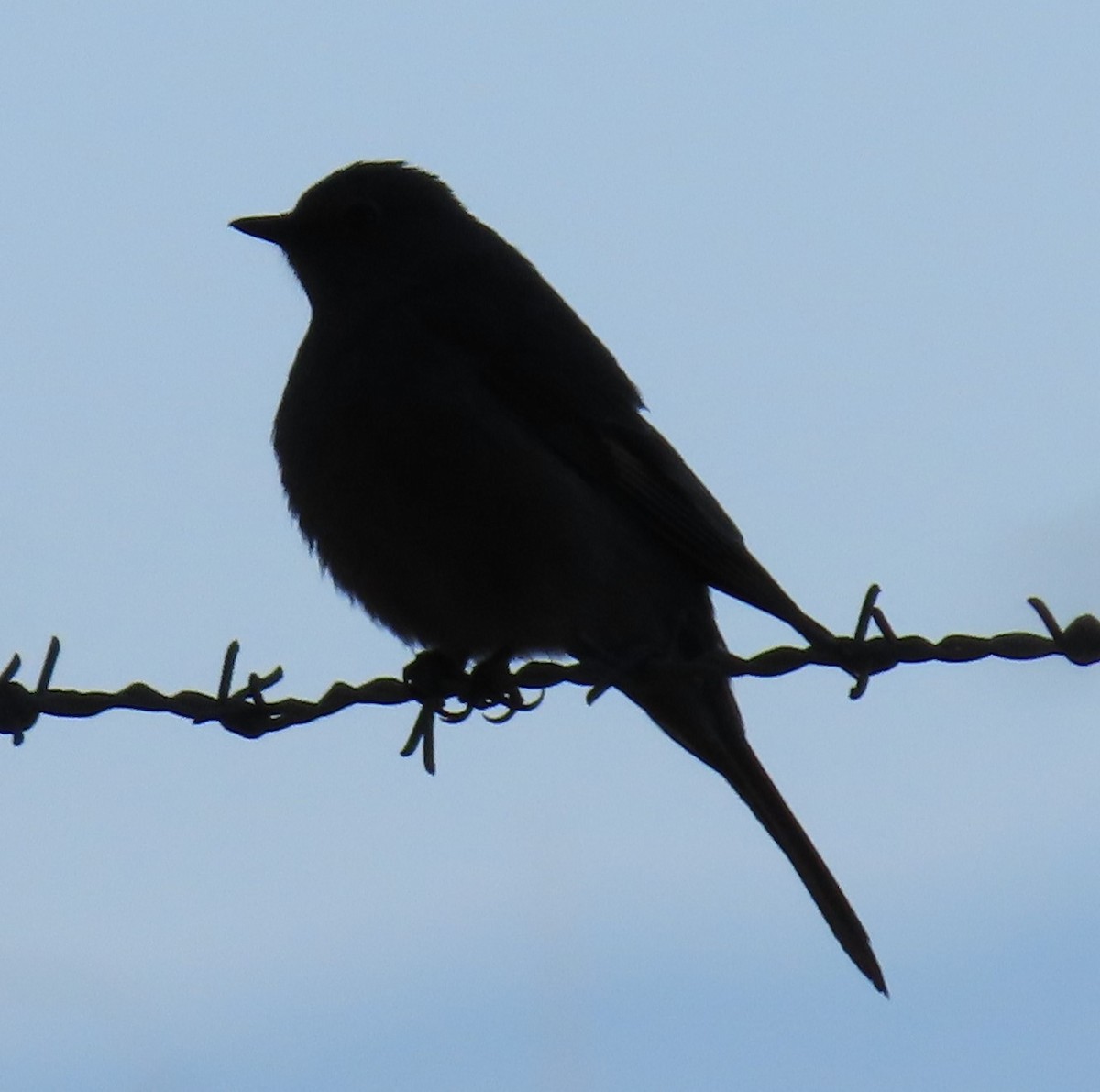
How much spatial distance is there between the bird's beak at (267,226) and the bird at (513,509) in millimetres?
794

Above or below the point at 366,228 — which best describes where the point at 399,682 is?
below

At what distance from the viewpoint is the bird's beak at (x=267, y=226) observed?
735 centimetres

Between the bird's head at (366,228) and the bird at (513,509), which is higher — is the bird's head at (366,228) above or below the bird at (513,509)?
above

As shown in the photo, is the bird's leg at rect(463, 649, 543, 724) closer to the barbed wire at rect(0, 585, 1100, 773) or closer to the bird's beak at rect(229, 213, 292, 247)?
the barbed wire at rect(0, 585, 1100, 773)

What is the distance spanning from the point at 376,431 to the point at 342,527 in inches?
12.5

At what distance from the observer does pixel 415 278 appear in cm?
687

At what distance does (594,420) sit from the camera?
6270 millimetres

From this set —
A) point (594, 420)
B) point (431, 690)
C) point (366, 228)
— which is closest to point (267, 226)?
point (366, 228)

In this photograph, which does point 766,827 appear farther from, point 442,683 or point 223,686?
point 223,686

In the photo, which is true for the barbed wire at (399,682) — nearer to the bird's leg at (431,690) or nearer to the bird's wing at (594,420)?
the bird's leg at (431,690)

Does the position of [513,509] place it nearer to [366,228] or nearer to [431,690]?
[431,690]

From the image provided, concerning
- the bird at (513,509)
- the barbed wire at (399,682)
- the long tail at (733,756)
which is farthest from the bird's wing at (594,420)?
the barbed wire at (399,682)

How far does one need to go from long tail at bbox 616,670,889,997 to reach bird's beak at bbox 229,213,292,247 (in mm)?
2340

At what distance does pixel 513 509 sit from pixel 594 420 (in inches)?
22.7
